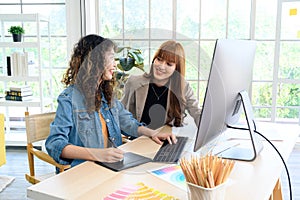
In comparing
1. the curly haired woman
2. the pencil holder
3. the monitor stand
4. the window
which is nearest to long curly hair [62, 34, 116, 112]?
the curly haired woman

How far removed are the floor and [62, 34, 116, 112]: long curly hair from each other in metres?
1.51

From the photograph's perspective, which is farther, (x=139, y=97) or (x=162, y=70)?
(x=139, y=97)

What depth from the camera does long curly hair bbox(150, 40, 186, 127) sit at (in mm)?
1300

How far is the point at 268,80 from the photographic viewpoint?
378 cm

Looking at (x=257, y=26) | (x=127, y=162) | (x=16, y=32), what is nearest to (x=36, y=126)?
(x=127, y=162)

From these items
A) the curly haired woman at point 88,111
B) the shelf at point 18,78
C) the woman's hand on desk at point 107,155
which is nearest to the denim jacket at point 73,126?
the curly haired woman at point 88,111

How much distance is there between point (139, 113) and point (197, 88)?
0.33 meters

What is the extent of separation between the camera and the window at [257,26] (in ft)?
12.0

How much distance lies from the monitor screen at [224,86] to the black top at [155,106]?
11.5 inches

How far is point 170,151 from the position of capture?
4.58 ft

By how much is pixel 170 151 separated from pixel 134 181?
1.08 ft

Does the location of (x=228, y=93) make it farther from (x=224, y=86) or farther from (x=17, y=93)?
(x=17, y=93)

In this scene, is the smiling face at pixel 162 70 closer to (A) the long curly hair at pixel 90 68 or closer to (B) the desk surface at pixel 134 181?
(A) the long curly hair at pixel 90 68

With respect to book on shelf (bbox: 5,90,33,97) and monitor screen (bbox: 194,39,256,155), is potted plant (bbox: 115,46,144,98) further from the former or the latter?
book on shelf (bbox: 5,90,33,97)
